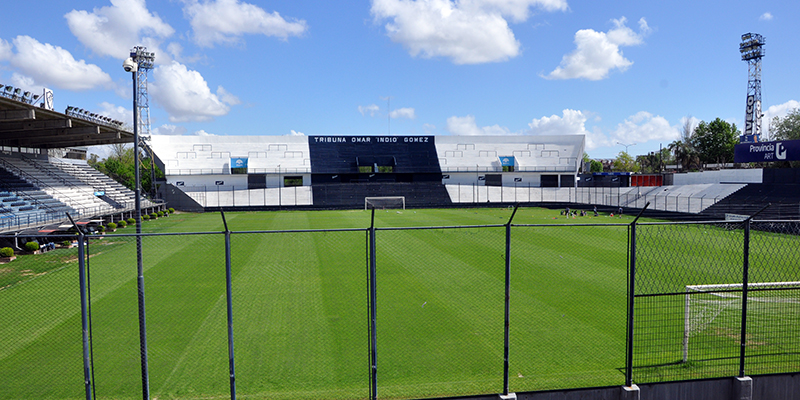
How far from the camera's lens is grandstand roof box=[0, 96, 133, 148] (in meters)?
21.0

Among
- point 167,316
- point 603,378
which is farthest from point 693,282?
point 167,316

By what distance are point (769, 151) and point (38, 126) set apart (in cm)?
5315

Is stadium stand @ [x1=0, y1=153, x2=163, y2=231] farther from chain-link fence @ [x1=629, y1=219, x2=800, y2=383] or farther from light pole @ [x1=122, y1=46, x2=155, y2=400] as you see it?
chain-link fence @ [x1=629, y1=219, x2=800, y2=383]

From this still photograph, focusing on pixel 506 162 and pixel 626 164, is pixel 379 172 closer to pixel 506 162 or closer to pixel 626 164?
pixel 506 162

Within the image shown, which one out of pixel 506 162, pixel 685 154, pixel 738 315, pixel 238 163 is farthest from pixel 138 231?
pixel 685 154

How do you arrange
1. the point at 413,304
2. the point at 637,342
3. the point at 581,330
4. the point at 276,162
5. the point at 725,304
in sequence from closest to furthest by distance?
the point at 637,342
the point at 581,330
the point at 725,304
the point at 413,304
the point at 276,162

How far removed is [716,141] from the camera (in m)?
73.0

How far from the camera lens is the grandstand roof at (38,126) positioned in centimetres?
2098

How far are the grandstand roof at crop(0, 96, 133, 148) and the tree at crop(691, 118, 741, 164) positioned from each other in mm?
80459

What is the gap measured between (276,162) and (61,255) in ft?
154

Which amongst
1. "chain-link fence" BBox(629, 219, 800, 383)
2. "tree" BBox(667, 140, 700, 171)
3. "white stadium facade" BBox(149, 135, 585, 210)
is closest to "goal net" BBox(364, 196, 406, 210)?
"white stadium facade" BBox(149, 135, 585, 210)

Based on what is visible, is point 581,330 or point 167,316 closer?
point 581,330

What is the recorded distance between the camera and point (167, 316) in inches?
446

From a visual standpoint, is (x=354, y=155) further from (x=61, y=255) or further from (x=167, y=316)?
(x=167, y=316)
